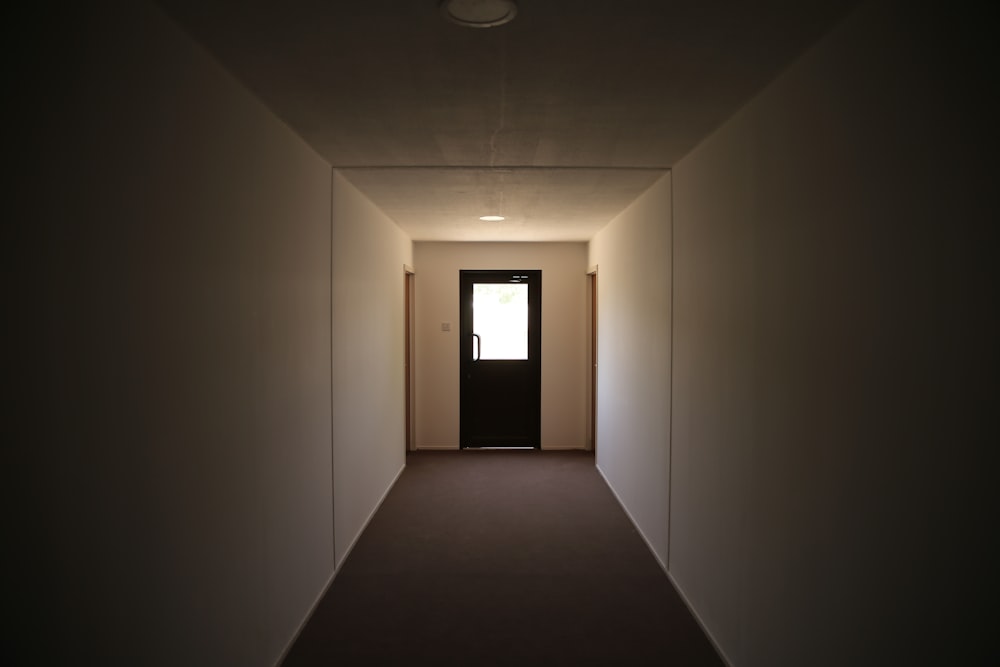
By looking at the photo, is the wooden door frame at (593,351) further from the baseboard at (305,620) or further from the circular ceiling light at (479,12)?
the circular ceiling light at (479,12)

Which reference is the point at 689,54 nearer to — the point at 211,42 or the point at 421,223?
the point at 211,42

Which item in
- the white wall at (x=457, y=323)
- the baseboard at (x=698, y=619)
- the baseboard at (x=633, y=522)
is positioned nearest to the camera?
the baseboard at (x=698, y=619)

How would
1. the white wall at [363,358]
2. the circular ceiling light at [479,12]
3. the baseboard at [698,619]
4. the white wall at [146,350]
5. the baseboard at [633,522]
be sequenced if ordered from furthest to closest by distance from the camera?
the baseboard at [633,522] < the white wall at [363,358] < the baseboard at [698,619] < the circular ceiling light at [479,12] < the white wall at [146,350]

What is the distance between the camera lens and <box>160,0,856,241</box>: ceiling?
69.1 inches

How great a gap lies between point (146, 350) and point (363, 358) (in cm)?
285

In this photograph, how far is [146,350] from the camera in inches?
65.9

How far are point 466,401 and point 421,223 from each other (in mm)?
2502

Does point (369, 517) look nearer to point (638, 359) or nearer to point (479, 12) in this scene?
point (638, 359)

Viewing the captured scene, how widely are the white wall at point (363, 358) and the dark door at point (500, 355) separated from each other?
131cm

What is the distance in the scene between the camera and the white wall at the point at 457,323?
724 cm

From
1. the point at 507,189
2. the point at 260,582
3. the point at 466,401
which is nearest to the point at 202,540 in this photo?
the point at 260,582

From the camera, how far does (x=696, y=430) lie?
3203 millimetres

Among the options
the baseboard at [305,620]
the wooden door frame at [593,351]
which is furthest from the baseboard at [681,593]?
the baseboard at [305,620]

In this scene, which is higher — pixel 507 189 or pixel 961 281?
pixel 507 189
